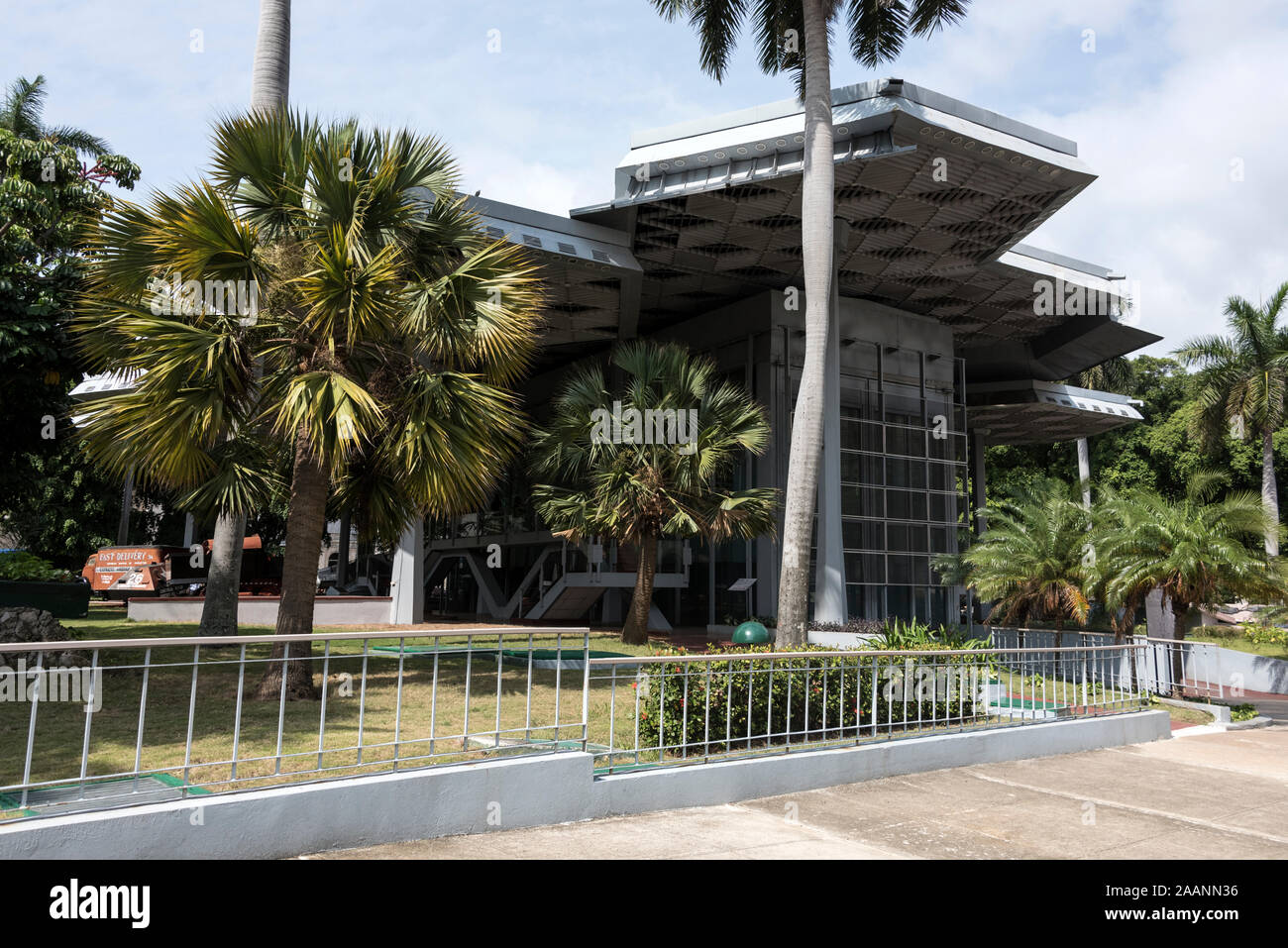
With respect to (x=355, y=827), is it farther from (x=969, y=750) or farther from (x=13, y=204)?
(x=13, y=204)

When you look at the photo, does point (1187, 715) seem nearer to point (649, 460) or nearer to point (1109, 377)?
point (649, 460)

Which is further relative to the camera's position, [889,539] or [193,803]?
[889,539]

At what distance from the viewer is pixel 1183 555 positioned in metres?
18.6

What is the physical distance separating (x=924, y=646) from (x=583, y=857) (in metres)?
6.25

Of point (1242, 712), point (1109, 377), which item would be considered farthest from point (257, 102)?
point (1109, 377)

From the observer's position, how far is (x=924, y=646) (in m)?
10.7

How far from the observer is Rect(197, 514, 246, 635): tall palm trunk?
13.4m

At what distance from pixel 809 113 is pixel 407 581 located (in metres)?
15.4

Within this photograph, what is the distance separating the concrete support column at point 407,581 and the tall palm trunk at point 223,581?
10.0 metres

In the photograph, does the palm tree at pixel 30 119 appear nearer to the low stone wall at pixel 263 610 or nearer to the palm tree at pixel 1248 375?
the low stone wall at pixel 263 610

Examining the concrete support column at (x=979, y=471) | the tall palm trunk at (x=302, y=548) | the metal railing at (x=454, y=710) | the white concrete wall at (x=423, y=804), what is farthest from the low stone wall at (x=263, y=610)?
the concrete support column at (x=979, y=471)

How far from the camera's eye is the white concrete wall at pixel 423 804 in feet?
15.6

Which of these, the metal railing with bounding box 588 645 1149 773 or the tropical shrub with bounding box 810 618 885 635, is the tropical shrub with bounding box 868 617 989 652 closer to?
the metal railing with bounding box 588 645 1149 773
